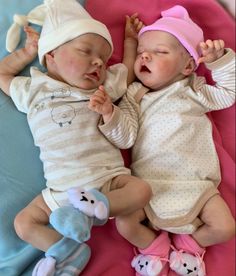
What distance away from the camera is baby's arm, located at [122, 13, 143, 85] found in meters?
1.30

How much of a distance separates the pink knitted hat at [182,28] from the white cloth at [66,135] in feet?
0.97

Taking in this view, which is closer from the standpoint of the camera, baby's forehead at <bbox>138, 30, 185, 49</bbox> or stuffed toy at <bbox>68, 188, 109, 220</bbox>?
stuffed toy at <bbox>68, 188, 109, 220</bbox>

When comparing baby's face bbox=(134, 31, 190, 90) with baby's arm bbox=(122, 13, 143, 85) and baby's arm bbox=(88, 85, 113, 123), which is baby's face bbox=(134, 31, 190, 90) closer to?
baby's arm bbox=(122, 13, 143, 85)

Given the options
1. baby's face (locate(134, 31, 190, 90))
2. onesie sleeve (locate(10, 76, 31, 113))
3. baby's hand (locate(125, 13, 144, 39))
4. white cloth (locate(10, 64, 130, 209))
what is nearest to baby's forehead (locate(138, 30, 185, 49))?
baby's face (locate(134, 31, 190, 90))

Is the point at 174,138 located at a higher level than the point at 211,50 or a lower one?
lower

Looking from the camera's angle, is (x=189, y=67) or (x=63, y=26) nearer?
(x=63, y=26)

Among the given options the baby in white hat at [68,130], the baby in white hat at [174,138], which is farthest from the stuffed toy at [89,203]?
the baby in white hat at [174,138]

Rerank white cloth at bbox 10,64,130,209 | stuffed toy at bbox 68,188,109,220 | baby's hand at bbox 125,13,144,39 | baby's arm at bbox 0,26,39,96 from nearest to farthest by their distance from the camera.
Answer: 1. stuffed toy at bbox 68,188,109,220
2. white cloth at bbox 10,64,130,209
3. baby's arm at bbox 0,26,39,96
4. baby's hand at bbox 125,13,144,39

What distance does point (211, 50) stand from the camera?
1215mm

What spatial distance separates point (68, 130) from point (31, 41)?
309 mm

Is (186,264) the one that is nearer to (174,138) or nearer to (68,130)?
(174,138)

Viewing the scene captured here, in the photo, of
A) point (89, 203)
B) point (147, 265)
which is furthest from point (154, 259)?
point (89, 203)

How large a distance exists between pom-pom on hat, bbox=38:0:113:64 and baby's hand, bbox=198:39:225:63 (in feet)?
0.88

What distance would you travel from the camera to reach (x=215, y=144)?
1.36 metres
